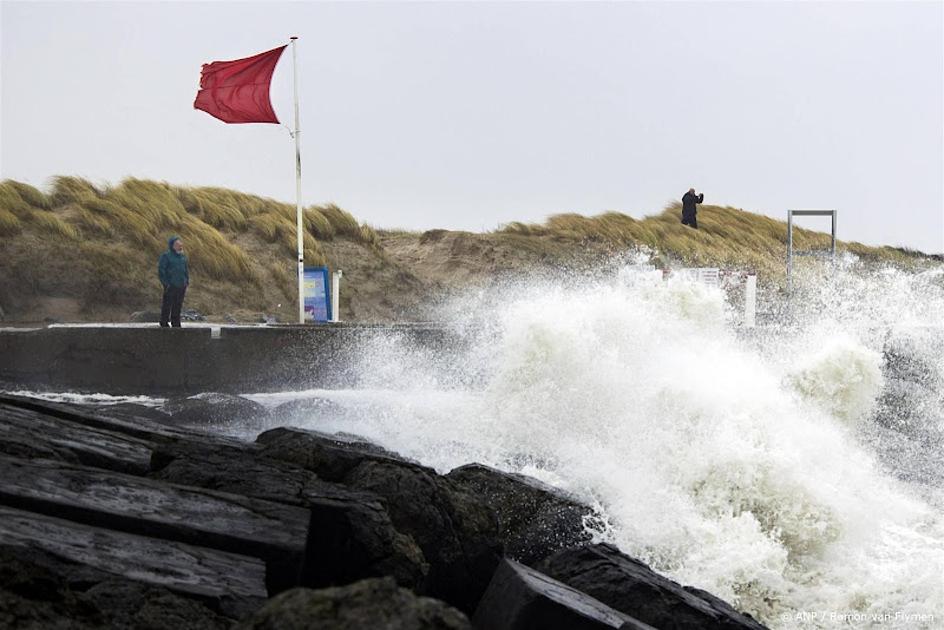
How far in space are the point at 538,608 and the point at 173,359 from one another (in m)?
10.9

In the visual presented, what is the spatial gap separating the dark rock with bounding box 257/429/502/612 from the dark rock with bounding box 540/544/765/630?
41 centimetres

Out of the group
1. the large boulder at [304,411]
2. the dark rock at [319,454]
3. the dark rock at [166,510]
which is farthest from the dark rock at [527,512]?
the large boulder at [304,411]

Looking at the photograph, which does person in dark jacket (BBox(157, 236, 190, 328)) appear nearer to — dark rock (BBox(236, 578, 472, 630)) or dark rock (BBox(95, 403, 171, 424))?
dark rock (BBox(95, 403, 171, 424))

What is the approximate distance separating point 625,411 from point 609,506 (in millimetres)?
3446

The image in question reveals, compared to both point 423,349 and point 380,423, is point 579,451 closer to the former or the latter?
point 380,423

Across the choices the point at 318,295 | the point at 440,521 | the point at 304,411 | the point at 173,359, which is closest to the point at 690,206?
the point at 318,295

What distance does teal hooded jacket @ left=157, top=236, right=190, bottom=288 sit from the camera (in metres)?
16.6

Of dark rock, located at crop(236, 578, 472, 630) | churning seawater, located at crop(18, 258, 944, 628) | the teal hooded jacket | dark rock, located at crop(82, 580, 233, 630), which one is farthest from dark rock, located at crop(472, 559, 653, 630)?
the teal hooded jacket

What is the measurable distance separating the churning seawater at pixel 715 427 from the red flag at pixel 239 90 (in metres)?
5.02

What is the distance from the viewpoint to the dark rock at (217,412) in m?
12.1

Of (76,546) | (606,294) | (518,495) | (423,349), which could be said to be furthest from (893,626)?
(423,349)

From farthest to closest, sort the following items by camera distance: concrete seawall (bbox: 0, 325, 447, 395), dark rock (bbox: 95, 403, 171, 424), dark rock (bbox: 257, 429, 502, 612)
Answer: concrete seawall (bbox: 0, 325, 447, 395)
dark rock (bbox: 95, 403, 171, 424)
dark rock (bbox: 257, 429, 502, 612)

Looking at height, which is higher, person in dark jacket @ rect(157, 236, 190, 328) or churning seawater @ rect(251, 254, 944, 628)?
person in dark jacket @ rect(157, 236, 190, 328)

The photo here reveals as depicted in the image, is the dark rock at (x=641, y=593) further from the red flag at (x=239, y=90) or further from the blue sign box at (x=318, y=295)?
the red flag at (x=239, y=90)
